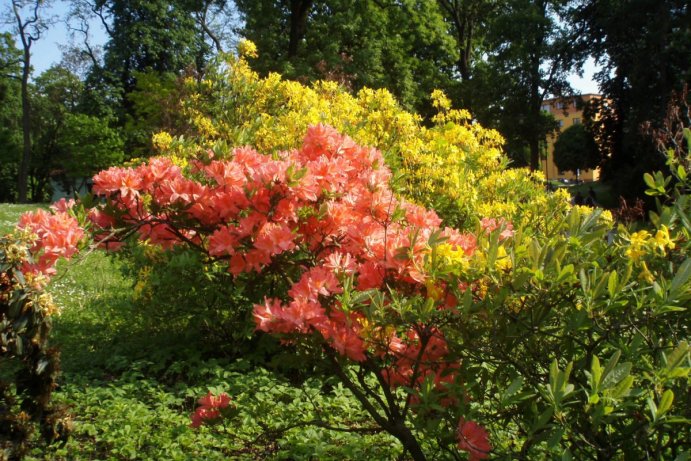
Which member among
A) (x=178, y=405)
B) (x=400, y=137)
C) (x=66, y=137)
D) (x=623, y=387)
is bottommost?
(x=178, y=405)

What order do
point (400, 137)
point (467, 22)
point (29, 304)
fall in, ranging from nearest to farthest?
point (29, 304) < point (400, 137) < point (467, 22)

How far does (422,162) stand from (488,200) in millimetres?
659

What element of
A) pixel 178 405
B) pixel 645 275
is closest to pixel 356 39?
pixel 178 405

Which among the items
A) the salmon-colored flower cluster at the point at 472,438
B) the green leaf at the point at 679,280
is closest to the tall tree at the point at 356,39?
the salmon-colored flower cluster at the point at 472,438

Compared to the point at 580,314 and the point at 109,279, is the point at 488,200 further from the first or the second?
the point at 109,279

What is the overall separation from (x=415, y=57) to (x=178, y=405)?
65.6 feet

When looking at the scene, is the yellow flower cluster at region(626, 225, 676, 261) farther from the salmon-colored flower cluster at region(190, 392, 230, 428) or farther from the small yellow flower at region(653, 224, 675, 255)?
the salmon-colored flower cluster at region(190, 392, 230, 428)

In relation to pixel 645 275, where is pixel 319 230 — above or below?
above

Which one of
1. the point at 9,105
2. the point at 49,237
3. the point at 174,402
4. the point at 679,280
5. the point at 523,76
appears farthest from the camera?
the point at 9,105

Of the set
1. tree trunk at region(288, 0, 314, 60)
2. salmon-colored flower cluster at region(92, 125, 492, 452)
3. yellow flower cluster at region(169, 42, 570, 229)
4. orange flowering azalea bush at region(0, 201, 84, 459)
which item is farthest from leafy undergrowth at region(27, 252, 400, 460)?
tree trunk at region(288, 0, 314, 60)

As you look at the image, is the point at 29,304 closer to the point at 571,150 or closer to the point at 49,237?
the point at 49,237

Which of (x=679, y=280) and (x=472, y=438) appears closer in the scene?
(x=679, y=280)

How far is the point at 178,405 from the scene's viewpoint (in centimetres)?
407

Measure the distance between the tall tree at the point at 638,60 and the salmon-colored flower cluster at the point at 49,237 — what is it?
16451 mm
